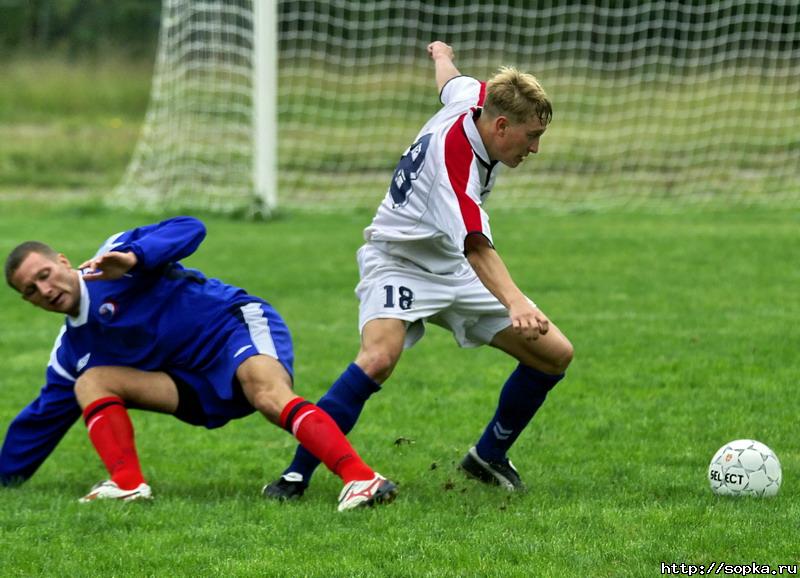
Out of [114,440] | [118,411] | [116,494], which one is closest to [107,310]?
[118,411]

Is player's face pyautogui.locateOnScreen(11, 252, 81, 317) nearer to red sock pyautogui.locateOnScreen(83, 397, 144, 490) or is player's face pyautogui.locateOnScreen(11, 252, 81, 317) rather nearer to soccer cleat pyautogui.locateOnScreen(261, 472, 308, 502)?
red sock pyautogui.locateOnScreen(83, 397, 144, 490)

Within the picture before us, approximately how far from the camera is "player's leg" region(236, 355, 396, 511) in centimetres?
509

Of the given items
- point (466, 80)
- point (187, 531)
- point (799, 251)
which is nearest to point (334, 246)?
point (799, 251)

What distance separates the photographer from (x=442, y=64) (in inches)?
235

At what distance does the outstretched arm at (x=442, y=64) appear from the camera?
5891 millimetres

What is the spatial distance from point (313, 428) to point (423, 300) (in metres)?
0.71

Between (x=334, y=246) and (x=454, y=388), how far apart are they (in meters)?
5.57

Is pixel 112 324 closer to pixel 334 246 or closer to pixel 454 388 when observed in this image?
pixel 454 388

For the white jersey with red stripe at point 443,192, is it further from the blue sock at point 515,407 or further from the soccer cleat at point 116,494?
the soccer cleat at point 116,494

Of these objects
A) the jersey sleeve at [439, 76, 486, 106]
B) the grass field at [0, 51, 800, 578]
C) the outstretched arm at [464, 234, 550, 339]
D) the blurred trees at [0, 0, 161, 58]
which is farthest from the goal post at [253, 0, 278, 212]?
the blurred trees at [0, 0, 161, 58]

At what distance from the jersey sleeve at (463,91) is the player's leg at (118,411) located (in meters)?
1.72

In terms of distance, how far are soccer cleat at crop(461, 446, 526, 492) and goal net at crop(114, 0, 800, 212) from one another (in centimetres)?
972

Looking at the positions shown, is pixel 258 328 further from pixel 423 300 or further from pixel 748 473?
pixel 748 473

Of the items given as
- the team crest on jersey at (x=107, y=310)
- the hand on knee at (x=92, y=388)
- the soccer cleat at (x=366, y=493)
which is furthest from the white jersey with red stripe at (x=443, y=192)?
the hand on knee at (x=92, y=388)
